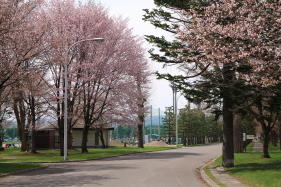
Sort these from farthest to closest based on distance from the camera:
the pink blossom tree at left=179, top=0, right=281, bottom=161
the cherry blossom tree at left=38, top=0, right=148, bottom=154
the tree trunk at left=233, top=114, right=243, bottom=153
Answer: the cherry blossom tree at left=38, top=0, right=148, bottom=154 < the tree trunk at left=233, top=114, right=243, bottom=153 < the pink blossom tree at left=179, top=0, right=281, bottom=161

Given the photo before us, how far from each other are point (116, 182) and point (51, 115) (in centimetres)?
2649

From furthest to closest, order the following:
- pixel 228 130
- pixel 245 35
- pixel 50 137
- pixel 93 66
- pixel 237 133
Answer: pixel 50 137 < pixel 93 66 < pixel 237 133 < pixel 228 130 < pixel 245 35

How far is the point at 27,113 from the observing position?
134 ft

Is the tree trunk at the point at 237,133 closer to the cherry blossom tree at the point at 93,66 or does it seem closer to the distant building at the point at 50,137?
the cherry blossom tree at the point at 93,66

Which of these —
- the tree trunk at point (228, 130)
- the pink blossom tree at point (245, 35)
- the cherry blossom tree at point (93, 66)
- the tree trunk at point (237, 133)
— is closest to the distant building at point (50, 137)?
the cherry blossom tree at point (93, 66)

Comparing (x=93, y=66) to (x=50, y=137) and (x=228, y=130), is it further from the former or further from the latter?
(x=50, y=137)

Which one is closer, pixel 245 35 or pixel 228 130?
pixel 245 35

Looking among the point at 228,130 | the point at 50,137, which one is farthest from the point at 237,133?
the point at 50,137

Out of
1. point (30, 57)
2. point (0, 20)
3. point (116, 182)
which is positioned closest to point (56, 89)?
point (30, 57)

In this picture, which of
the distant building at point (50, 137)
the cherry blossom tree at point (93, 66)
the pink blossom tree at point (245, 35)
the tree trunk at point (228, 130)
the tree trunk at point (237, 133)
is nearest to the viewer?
the pink blossom tree at point (245, 35)

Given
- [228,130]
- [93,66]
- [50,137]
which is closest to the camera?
[228,130]

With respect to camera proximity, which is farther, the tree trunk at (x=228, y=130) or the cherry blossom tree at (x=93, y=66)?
the cherry blossom tree at (x=93, y=66)

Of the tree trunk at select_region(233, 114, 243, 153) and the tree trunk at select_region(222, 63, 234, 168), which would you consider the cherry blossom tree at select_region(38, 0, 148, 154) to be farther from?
the tree trunk at select_region(222, 63, 234, 168)

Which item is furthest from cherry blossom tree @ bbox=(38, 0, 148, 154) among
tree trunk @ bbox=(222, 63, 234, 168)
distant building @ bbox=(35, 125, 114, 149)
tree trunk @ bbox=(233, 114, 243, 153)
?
tree trunk @ bbox=(222, 63, 234, 168)
